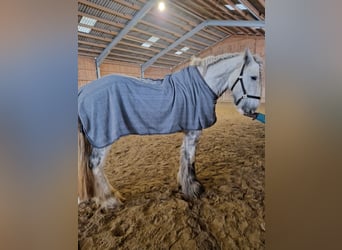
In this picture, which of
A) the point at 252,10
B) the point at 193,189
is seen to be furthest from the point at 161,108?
the point at 252,10

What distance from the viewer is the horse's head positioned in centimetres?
128

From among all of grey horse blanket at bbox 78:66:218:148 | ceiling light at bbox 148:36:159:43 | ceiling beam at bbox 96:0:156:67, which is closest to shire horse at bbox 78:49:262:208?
grey horse blanket at bbox 78:66:218:148

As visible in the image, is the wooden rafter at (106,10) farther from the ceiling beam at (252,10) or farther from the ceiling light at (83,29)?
the ceiling beam at (252,10)

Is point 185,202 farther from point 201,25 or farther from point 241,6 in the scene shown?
point 241,6

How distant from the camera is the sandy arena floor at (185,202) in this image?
1221 millimetres

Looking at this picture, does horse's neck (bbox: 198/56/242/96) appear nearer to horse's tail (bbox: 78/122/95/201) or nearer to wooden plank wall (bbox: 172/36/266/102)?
wooden plank wall (bbox: 172/36/266/102)

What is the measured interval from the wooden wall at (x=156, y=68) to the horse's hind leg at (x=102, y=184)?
0.35 metres

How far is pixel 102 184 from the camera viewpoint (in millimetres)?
1250

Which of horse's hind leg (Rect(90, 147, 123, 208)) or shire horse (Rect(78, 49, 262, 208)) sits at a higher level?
shire horse (Rect(78, 49, 262, 208))

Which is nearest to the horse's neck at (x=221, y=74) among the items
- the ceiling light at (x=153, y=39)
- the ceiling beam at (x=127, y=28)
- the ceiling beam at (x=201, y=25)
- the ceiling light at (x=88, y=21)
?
the ceiling beam at (x=201, y=25)

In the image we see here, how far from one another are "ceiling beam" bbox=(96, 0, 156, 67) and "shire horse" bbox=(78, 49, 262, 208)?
11 centimetres
